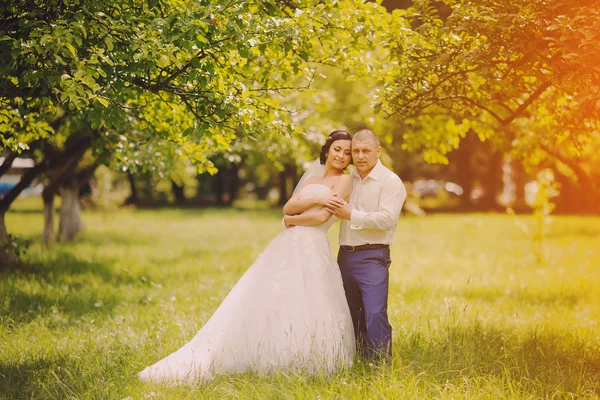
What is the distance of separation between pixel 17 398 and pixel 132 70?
318cm

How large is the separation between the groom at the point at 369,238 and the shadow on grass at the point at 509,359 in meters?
0.42

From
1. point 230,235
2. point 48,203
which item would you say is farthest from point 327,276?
point 230,235

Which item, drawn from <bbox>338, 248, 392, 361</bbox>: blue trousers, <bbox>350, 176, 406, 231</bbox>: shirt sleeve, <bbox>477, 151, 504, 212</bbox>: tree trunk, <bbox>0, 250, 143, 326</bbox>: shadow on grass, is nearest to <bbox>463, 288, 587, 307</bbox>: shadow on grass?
<bbox>338, 248, 392, 361</bbox>: blue trousers

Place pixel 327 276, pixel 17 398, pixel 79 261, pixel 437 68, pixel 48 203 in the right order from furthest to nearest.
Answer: pixel 48 203 < pixel 79 261 < pixel 437 68 < pixel 327 276 < pixel 17 398

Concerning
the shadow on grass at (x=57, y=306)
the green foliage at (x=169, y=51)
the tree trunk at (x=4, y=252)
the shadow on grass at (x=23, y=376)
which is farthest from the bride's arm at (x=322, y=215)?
the tree trunk at (x=4, y=252)

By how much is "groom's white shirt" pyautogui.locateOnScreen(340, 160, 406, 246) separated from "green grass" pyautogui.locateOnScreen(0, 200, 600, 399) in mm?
1259

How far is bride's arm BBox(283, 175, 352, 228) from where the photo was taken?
5509mm

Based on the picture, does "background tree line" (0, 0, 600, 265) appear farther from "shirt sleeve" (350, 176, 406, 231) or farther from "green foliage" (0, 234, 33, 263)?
"green foliage" (0, 234, 33, 263)

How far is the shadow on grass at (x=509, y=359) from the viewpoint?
17.1 feet

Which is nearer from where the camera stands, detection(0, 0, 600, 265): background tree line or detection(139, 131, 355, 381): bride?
detection(0, 0, 600, 265): background tree line

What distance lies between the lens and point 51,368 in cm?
567

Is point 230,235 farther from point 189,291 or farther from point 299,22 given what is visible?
point 299,22

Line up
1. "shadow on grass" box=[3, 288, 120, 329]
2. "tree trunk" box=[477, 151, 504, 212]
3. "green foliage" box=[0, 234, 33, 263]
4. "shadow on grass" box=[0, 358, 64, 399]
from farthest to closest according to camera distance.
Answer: "tree trunk" box=[477, 151, 504, 212]
"green foliage" box=[0, 234, 33, 263]
"shadow on grass" box=[3, 288, 120, 329]
"shadow on grass" box=[0, 358, 64, 399]

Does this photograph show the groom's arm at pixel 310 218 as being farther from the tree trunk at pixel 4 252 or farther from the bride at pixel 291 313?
the tree trunk at pixel 4 252
